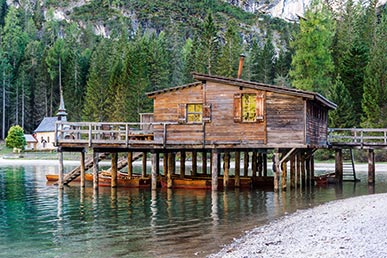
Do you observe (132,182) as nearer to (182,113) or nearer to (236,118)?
(182,113)

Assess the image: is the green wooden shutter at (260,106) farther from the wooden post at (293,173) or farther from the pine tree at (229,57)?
the pine tree at (229,57)

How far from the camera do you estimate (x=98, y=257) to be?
1555 centimetres

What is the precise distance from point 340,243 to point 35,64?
351 feet

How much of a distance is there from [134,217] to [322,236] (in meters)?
10.1

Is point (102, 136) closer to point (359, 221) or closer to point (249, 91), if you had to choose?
point (249, 91)

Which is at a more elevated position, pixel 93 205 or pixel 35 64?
pixel 35 64

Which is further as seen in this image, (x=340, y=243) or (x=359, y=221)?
(x=359, y=221)

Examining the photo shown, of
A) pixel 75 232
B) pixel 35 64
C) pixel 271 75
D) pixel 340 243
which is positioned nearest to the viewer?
pixel 340 243

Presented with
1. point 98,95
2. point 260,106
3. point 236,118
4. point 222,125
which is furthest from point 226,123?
point 98,95

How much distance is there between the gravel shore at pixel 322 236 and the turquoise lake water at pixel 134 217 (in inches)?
43.8

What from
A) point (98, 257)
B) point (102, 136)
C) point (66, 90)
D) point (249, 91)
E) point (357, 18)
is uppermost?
point (357, 18)

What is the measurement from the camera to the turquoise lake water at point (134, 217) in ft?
55.6

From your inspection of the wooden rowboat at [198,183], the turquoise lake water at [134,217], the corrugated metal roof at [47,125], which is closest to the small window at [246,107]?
the turquoise lake water at [134,217]

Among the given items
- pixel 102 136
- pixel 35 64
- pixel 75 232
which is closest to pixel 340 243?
pixel 75 232
